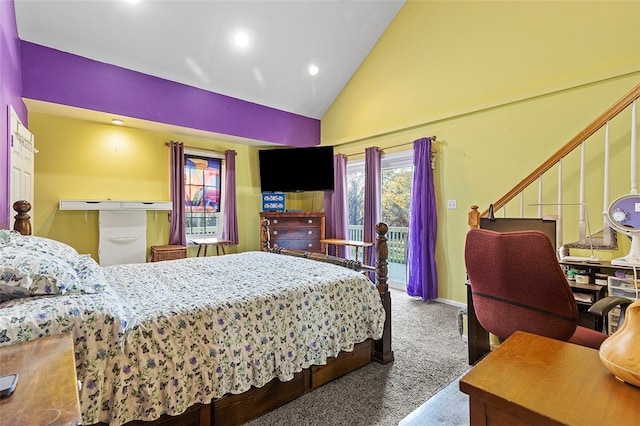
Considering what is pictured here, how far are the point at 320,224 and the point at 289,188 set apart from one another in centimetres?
80

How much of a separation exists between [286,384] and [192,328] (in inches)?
28.6

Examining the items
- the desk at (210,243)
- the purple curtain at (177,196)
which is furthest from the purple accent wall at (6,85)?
the desk at (210,243)

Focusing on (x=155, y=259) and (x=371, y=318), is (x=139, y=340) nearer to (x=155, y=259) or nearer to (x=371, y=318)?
(x=371, y=318)

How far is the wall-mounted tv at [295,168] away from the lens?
502 centimetres

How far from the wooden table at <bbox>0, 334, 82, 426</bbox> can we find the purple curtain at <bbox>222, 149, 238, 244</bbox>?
12.6ft

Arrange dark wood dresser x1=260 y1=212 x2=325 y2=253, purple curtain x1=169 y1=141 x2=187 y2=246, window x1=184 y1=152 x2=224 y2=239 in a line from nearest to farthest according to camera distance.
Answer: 1. purple curtain x1=169 y1=141 x2=187 y2=246
2. window x1=184 y1=152 x2=224 y2=239
3. dark wood dresser x1=260 y1=212 x2=325 y2=253

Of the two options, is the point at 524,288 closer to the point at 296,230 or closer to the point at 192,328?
the point at 192,328

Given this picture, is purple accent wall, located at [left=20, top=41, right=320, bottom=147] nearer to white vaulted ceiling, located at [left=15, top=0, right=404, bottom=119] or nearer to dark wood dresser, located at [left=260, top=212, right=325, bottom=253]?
white vaulted ceiling, located at [left=15, top=0, right=404, bottom=119]

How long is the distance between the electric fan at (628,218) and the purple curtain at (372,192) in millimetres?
2782

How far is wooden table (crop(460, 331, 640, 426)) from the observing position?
0.57 m

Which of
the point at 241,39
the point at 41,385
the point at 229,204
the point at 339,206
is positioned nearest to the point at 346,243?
the point at 339,206

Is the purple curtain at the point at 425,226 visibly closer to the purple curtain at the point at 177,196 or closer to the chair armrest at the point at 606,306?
the chair armrest at the point at 606,306

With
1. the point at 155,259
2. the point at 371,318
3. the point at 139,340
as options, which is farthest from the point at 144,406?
the point at 155,259

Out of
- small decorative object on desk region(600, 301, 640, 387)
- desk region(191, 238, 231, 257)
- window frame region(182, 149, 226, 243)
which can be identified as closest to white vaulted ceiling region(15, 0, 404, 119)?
window frame region(182, 149, 226, 243)
